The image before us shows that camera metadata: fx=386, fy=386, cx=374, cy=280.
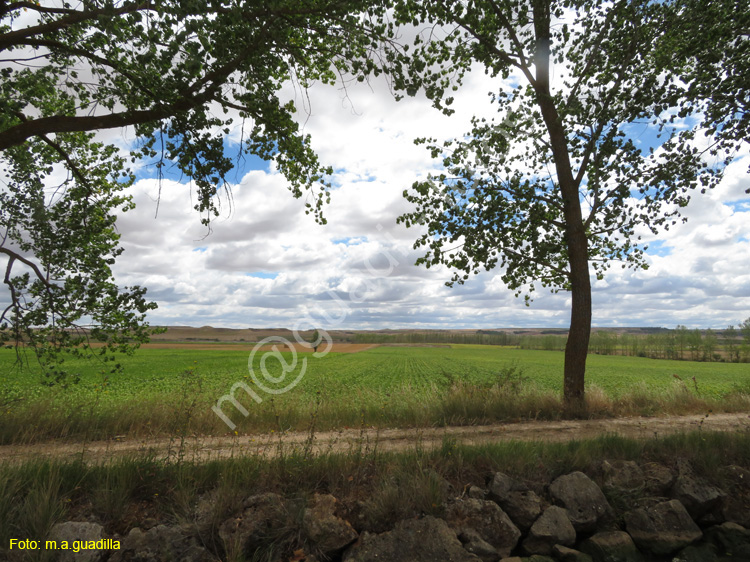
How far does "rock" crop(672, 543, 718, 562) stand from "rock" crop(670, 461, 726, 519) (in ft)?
1.45

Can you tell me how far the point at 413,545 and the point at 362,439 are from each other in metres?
2.28

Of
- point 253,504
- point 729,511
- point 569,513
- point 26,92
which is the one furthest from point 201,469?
point 729,511

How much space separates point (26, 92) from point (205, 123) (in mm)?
4006

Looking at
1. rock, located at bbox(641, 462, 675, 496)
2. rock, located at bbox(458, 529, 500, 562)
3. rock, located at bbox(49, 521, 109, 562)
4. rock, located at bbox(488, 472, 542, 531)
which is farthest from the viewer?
rock, located at bbox(641, 462, 675, 496)

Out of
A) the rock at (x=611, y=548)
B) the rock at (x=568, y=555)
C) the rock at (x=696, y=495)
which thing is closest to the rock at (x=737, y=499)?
the rock at (x=696, y=495)

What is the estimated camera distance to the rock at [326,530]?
16.7ft

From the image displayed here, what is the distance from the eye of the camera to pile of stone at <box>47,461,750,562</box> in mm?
4969

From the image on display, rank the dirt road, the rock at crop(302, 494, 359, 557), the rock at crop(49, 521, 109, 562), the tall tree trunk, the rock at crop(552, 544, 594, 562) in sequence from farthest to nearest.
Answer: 1. the tall tree trunk
2. the dirt road
3. the rock at crop(552, 544, 594, 562)
4. the rock at crop(302, 494, 359, 557)
5. the rock at crop(49, 521, 109, 562)

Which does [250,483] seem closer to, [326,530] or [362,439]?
[326,530]

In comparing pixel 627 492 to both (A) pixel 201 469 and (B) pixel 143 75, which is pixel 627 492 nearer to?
(A) pixel 201 469

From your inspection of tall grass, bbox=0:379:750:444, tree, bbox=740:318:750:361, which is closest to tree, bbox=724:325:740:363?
tree, bbox=740:318:750:361

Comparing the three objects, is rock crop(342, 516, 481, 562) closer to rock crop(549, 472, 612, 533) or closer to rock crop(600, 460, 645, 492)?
rock crop(549, 472, 612, 533)

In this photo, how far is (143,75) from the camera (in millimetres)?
6383

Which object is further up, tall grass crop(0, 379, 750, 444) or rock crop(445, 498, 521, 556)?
tall grass crop(0, 379, 750, 444)
